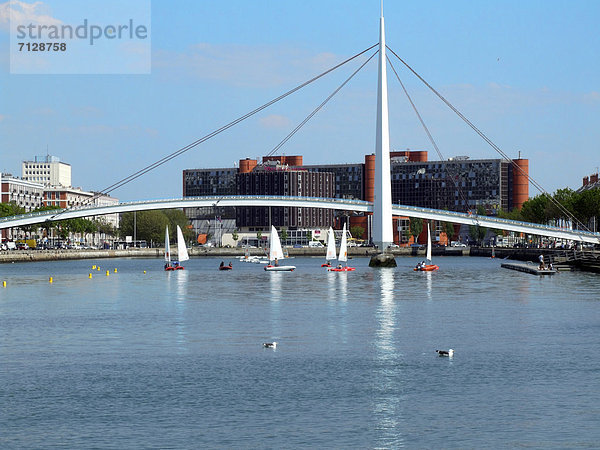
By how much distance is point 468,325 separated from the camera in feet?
149

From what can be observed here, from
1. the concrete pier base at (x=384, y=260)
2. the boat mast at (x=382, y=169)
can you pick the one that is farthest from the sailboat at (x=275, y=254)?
the boat mast at (x=382, y=169)

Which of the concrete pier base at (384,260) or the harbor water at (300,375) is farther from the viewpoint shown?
the concrete pier base at (384,260)

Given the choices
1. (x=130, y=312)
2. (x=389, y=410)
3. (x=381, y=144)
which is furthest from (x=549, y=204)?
(x=389, y=410)

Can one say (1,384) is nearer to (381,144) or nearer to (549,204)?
(381,144)

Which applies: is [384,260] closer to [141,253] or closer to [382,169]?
[382,169]

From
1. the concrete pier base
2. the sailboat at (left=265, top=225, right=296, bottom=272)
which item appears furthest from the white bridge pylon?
the concrete pier base

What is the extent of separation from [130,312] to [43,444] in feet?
103

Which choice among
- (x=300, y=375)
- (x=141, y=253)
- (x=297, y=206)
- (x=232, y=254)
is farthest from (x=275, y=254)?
(x=232, y=254)

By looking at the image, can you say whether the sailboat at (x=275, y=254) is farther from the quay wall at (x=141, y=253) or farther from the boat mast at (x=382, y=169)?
the quay wall at (x=141, y=253)

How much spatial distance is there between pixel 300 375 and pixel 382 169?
235 feet

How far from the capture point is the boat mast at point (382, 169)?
99.8m

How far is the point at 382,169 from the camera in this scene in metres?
100

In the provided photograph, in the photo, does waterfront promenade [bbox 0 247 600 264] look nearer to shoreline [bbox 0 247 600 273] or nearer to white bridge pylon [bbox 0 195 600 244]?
shoreline [bbox 0 247 600 273]

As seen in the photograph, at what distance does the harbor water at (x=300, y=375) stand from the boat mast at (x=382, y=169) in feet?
135
